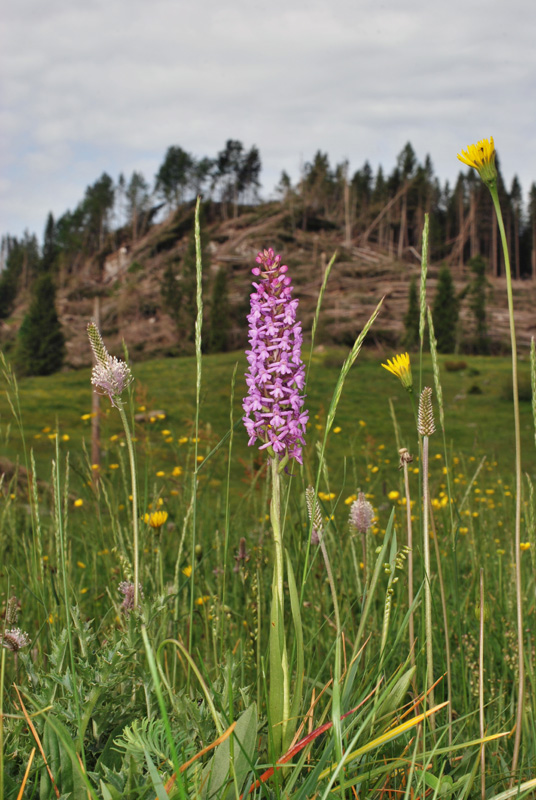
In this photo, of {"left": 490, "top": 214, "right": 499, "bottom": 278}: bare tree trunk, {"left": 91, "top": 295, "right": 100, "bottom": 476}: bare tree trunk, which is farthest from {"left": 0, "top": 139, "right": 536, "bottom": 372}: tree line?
{"left": 91, "top": 295, "right": 100, "bottom": 476}: bare tree trunk

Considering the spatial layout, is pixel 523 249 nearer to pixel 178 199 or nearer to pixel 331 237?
pixel 331 237

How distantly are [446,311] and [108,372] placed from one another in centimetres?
4521

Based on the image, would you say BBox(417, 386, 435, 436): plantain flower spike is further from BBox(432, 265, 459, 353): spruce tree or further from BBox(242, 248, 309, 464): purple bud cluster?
BBox(432, 265, 459, 353): spruce tree

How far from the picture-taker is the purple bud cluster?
1.38m

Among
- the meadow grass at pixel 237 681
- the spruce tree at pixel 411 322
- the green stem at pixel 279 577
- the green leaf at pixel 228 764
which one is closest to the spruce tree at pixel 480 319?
the spruce tree at pixel 411 322

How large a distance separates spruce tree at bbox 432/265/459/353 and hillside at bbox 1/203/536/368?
2.26 meters

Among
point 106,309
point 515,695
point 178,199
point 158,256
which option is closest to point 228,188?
point 178,199

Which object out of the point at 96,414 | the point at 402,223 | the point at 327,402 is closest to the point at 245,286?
the point at 402,223

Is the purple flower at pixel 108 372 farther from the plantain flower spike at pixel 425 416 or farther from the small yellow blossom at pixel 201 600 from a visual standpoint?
the small yellow blossom at pixel 201 600

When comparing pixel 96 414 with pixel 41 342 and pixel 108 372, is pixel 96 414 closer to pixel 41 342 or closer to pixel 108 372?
pixel 108 372

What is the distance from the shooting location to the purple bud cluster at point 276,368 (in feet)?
4.52

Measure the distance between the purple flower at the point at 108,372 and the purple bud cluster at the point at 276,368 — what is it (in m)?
0.30

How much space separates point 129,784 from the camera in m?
1.08

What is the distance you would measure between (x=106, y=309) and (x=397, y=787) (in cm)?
5790
